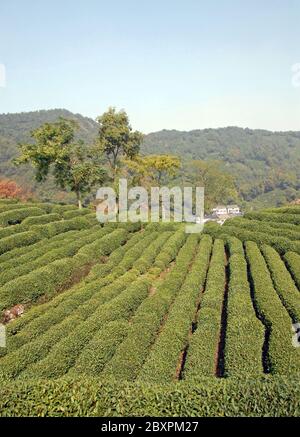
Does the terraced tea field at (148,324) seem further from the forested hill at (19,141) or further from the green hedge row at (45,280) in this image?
the forested hill at (19,141)

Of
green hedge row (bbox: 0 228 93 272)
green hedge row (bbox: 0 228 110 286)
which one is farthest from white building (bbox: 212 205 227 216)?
green hedge row (bbox: 0 228 93 272)

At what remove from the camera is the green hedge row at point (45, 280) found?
18.4 metres

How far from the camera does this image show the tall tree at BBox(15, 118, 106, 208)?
38.2 m

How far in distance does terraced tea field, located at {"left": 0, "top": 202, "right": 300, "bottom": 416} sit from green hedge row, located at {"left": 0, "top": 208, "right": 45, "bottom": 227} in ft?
0.89

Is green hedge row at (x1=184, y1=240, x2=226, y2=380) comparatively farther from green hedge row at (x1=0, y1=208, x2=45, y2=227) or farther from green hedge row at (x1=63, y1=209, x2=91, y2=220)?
green hedge row at (x1=0, y1=208, x2=45, y2=227)

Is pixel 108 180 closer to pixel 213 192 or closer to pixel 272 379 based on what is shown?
pixel 213 192

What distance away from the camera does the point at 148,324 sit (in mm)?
15023

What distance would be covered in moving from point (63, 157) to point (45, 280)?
2157 centimetres

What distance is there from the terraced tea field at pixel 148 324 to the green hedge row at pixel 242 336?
0.17 feet

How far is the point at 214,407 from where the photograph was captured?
8508 millimetres

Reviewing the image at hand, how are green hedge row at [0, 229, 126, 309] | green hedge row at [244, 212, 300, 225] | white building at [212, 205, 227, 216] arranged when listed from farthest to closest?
white building at [212, 205, 227, 216] < green hedge row at [244, 212, 300, 225] < green hedge row at [0, 229, 126, 309]

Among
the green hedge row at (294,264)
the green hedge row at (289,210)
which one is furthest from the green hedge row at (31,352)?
the green hedge row at (289,210)

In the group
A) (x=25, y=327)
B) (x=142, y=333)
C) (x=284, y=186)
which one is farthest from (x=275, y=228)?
(x=284, y=186)
